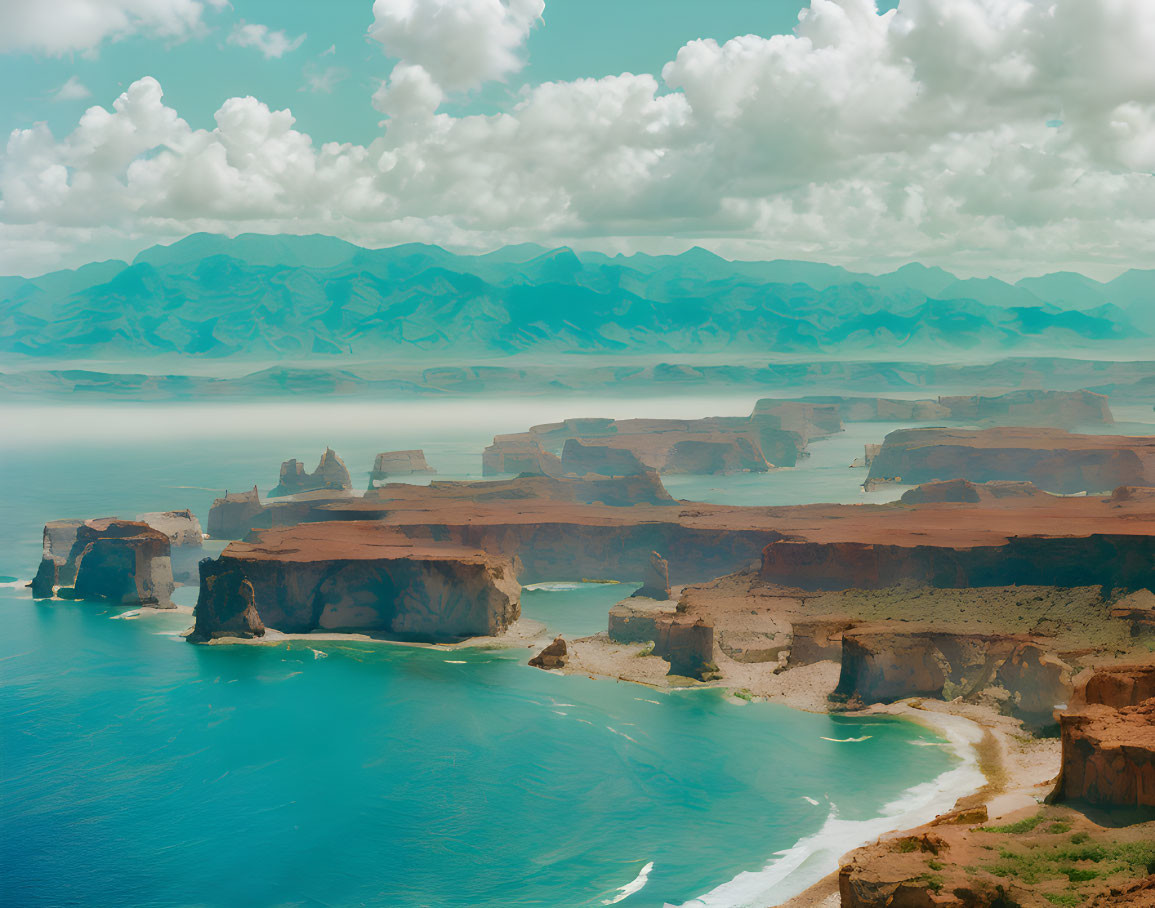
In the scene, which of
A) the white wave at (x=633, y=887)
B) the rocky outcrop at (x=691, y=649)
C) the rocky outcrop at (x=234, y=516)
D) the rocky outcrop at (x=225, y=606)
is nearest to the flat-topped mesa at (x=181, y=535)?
the rocky outcrop at (x=234, y=516)

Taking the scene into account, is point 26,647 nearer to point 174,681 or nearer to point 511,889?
point 174,681

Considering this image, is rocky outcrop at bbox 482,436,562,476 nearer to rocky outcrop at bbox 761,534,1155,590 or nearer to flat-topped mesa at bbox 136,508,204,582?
flat-topped mesa at bbox 136,508,204,582

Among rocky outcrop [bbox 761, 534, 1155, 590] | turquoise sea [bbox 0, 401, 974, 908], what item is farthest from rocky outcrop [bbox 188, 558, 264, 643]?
rocky outcrop [bbox 761, 534, 1155, 590]

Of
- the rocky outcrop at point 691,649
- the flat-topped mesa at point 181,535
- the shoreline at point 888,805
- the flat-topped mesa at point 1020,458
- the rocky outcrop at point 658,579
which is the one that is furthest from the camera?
the flat-topped mesa at point 1020,458

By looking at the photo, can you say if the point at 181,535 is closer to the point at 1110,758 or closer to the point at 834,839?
the point at 834,839

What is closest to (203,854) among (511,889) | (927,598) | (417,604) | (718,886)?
(511,889)

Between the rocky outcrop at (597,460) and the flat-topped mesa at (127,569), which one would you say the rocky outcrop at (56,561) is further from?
the rocky outcrop at (597,460)
